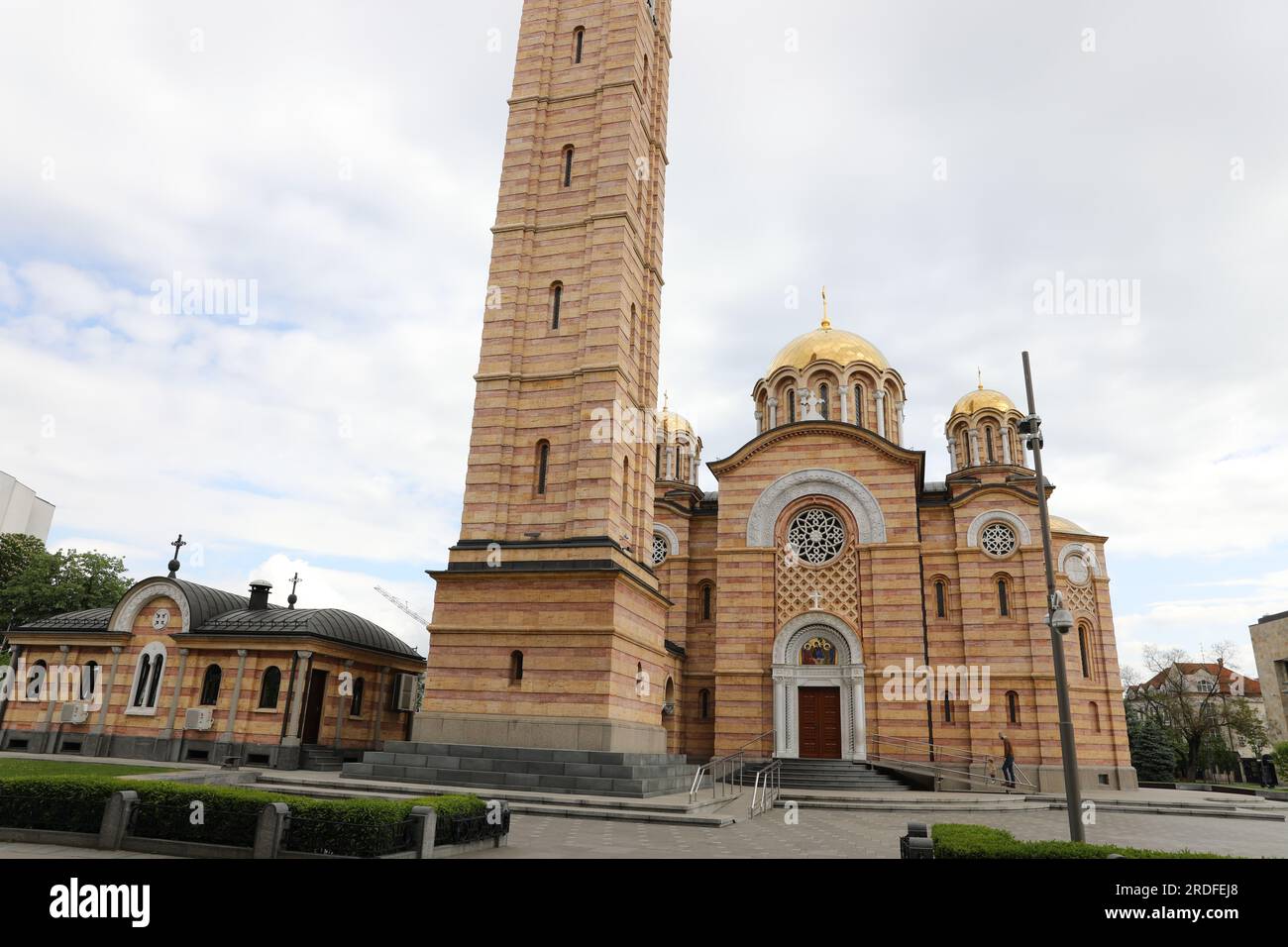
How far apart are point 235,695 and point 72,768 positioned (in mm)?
5046

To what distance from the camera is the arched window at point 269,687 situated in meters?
22.7

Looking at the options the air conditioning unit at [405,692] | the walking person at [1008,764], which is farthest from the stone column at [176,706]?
the walking person at [1008,764]

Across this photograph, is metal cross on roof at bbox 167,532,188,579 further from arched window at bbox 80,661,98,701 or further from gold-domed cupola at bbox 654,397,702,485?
gold-domed cupola at bbox 654,397,702,485

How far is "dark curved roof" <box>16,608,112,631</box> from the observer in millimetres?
24812

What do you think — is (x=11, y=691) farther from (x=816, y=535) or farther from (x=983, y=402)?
(x=983, y=402)

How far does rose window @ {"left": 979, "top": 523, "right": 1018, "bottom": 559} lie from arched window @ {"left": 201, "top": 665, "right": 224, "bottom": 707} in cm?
2561

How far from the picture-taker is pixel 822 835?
1372 centimetres

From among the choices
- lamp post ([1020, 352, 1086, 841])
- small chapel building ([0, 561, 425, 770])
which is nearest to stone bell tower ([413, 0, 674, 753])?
small chapel building ([0, 561, 425, 770])

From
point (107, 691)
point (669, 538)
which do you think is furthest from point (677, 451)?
point (107, 691)

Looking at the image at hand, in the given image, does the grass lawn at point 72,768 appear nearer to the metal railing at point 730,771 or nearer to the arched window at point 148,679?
the arched window at point 148,679
